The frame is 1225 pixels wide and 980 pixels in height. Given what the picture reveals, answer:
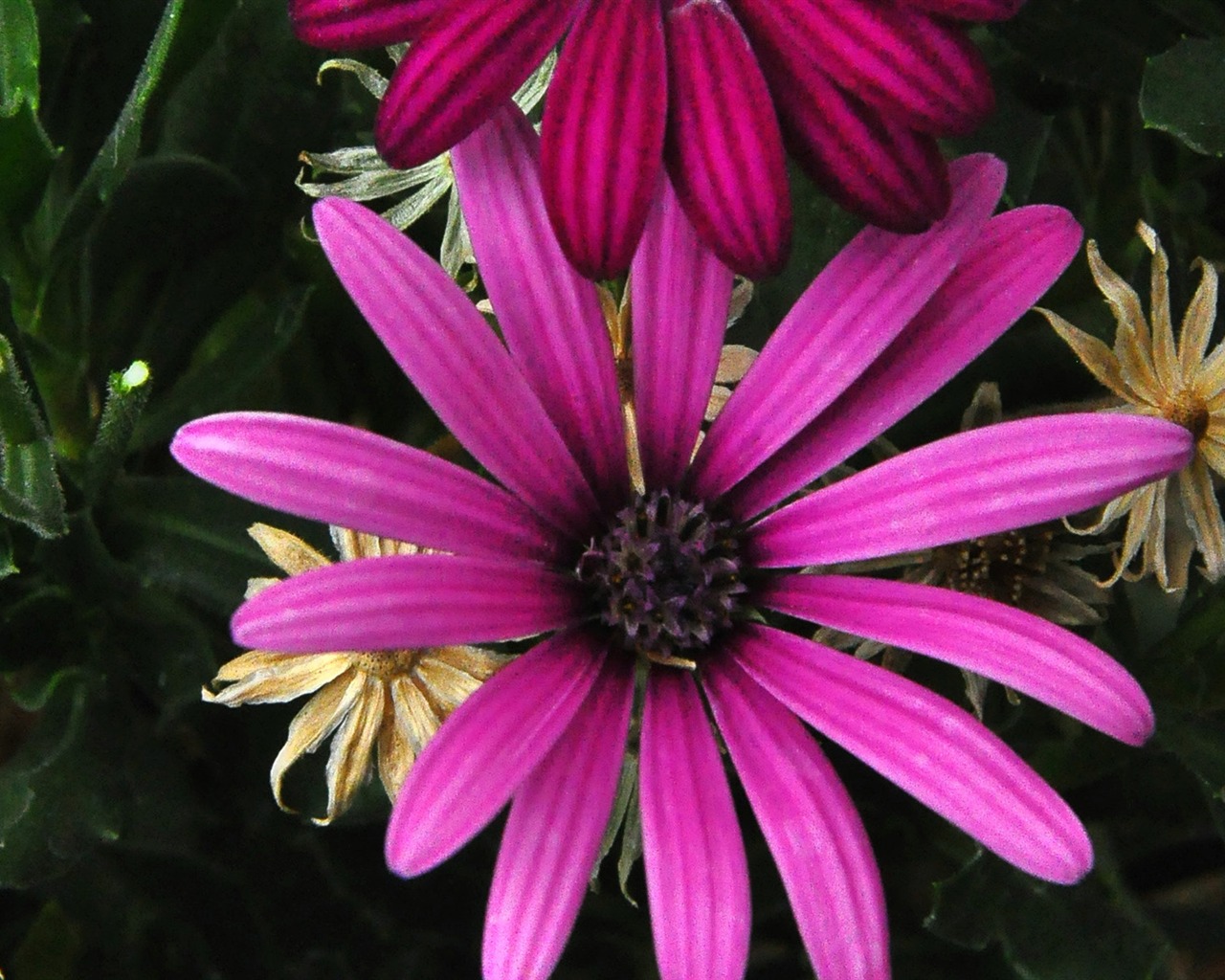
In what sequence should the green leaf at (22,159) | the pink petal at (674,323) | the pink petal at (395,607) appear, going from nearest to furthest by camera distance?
1. the pink petal at (395,607)
2. the pink petal at (674,323)
3. the green leaf at (22,159)

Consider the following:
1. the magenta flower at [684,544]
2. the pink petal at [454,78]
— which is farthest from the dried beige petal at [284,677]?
the pink petal at [454,78]

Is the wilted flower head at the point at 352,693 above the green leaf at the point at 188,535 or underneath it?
above

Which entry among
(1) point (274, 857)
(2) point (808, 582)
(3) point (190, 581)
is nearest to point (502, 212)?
(2) point (808, 582)

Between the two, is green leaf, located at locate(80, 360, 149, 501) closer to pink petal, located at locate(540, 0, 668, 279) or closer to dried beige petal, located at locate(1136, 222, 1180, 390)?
pink petal, located at locate(540, 0, 668, 279)

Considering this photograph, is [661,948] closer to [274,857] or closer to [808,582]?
[808,582]

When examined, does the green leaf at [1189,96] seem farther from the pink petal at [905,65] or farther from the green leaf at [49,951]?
the green leaf at [49,951]

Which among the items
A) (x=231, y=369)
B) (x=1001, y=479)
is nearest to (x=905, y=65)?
(x=1001, y=479)
